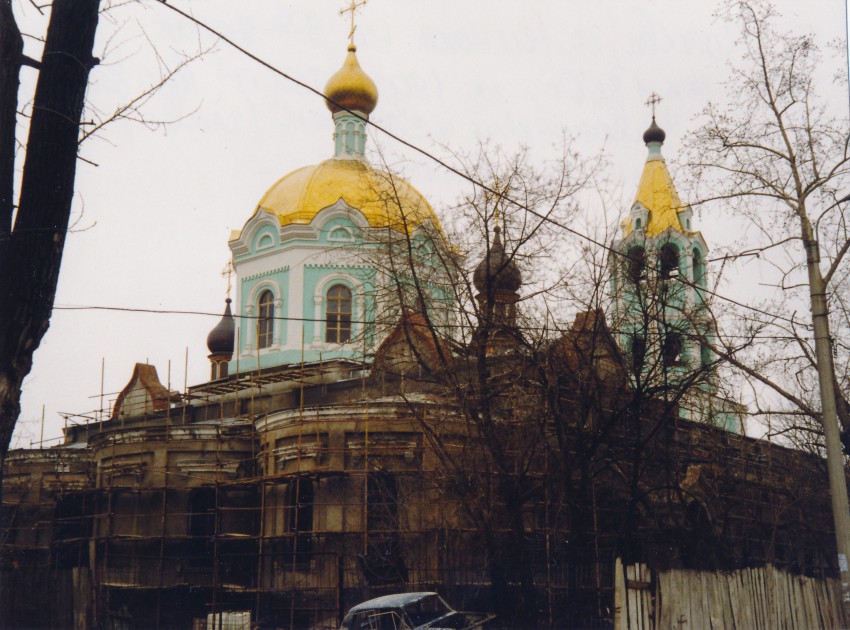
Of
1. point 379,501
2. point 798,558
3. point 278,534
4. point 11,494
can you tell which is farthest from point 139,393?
point 798,558

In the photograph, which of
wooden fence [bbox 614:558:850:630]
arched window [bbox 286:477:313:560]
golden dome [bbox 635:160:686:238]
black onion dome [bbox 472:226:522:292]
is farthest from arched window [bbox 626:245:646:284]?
golden dome [bbox 635:160:686:238]

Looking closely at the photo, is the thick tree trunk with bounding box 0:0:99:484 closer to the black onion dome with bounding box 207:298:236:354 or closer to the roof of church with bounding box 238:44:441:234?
the roof of church with bounding box 238:44:441:234

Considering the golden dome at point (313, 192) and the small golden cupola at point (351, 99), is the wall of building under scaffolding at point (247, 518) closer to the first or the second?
the golden dome at point (313, 192)

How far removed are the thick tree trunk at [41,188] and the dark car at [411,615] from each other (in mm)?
7882

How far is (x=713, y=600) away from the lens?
16.5m

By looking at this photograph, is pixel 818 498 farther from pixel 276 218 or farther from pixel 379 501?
pixel 276 218

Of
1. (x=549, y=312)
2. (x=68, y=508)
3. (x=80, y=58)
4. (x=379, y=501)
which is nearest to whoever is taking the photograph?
(x=80, y=58)

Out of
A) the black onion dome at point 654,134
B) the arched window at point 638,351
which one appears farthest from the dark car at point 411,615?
the black onion dome at point 654,134

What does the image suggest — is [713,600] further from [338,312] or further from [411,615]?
[338,312]

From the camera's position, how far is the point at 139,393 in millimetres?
30516

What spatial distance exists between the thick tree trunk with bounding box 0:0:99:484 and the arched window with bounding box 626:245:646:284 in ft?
28.1

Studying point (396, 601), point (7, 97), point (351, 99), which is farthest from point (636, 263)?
point (351, 99)

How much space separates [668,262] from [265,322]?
48.3 ft

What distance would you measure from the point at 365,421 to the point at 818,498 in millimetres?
8647
